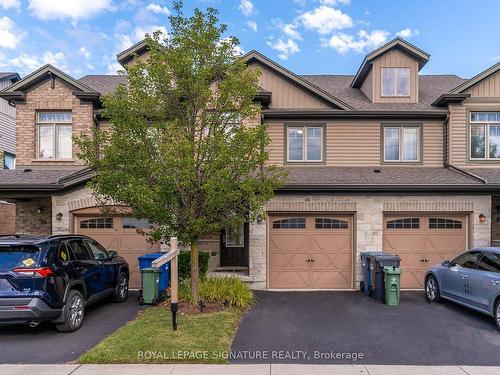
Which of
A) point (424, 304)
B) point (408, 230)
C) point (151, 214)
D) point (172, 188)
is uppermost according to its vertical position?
point (172, 188)

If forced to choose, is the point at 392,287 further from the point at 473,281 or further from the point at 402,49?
the point at 402,49

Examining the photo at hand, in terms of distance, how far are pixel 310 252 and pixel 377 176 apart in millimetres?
3257

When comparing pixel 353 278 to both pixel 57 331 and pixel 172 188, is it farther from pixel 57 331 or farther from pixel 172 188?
pixel 57 331

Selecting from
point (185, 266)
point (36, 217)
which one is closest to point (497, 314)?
point (185, 266)

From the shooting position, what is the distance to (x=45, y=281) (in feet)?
20.5

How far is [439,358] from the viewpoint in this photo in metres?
5.70

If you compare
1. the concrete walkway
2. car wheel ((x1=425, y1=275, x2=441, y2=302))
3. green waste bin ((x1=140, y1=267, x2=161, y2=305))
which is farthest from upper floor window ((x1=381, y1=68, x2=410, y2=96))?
green waste bin ((x1=140, y1=267, x2=161, y2=305))

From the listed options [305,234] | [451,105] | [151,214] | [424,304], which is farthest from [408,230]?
[151,214]

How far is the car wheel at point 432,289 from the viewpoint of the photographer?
911 cm

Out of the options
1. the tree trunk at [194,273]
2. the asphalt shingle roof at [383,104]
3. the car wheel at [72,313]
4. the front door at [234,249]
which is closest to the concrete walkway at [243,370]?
the car wheel at [72,313]

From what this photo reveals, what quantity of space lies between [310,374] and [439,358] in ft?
7.65

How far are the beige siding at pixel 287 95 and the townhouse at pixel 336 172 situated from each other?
0.04m

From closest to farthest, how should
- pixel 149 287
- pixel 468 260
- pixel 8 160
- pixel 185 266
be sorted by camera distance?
pixel 468 260
pixel 149 287
pixel 185 266
pixel 8 160

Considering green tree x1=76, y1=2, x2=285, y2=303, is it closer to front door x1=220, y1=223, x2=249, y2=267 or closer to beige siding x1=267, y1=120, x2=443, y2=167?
beige siding x1=267, y1=120, x2=443, y2=167
